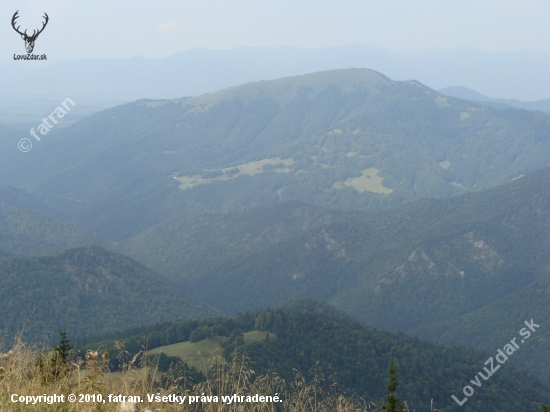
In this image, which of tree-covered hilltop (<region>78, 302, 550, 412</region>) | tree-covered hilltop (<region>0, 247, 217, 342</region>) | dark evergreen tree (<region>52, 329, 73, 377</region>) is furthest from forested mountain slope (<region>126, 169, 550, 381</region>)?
dark evergreen tree (<region>52, 329, 73, 377</region>)

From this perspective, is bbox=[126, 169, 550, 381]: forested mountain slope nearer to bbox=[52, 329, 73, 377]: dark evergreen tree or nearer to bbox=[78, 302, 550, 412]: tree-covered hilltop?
bbox=[78, 302, 550, 412]: tree-covered hilltop

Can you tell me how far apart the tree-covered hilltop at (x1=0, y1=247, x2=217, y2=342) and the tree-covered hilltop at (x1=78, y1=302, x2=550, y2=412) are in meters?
30.0

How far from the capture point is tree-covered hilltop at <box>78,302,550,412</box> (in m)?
58.6

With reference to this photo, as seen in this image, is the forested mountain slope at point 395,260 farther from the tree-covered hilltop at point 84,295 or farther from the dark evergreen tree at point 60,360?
the dark evergreen tree at point 60,360

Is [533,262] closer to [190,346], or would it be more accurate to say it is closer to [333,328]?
[333,328]

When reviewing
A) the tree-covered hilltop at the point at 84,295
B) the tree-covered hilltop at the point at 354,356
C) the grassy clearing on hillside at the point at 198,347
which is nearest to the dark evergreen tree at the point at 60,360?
the grassy clearing on hillside at the point at 198,347

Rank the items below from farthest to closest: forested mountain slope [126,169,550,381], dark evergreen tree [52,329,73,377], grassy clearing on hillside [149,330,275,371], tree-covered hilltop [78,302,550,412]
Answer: forested mountain slope [126,169,550,381]
tree-covered hilltop [78,302,550,412]
grassy clearing on hillside [149,330,275,371]
dark evergreen tree [52,329,73,377]

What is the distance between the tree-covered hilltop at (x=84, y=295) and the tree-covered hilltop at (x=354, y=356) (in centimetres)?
3003

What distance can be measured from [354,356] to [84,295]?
6413 centimetres

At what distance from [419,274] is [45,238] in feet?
365

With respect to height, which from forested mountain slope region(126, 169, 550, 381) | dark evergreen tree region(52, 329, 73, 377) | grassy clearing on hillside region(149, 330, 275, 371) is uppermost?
dark evergreen tree region(52, 329, 73, 377)

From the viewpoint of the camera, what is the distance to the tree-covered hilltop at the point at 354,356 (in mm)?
58562

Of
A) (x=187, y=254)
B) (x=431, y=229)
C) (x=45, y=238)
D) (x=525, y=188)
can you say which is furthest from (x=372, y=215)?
(x=45, y=238)

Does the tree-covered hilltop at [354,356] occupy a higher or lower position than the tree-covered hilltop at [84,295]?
higher
